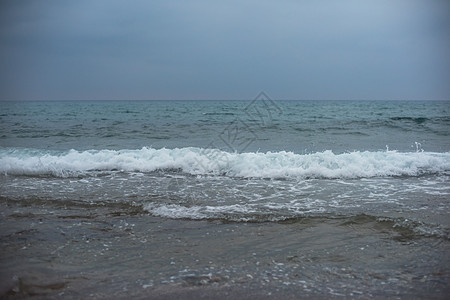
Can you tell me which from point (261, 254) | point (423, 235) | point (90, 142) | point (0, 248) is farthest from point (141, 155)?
point (423, 235)

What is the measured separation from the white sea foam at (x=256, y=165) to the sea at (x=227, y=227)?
4 cm

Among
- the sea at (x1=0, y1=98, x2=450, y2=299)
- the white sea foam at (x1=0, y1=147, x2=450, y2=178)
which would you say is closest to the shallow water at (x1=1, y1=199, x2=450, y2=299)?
the sea at (x1=0, y1=98, x2=450, y2=299)

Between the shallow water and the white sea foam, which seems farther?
the white sea foam

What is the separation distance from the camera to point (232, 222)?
4.99m

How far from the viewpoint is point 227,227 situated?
4.79 m

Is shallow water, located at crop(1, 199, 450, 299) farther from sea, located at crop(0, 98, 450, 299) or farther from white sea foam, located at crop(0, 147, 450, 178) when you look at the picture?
white sea foam, located at crop(0, 147, 450, 178)

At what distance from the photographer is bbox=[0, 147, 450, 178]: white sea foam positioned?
857 centimetres

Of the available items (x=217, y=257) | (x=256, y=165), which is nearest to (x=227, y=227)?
(x=217, y=257)

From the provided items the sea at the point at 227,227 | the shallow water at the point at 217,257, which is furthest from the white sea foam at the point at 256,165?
the shallow water at the point at 217,257

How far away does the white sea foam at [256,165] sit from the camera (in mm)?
8570

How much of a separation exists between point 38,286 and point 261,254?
2.30 meters

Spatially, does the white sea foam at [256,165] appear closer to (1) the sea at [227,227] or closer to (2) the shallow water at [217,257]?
(1) the sea at [227,227]

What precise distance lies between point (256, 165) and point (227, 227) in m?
4.48

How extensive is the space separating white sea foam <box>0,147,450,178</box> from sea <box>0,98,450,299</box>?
4 cm
